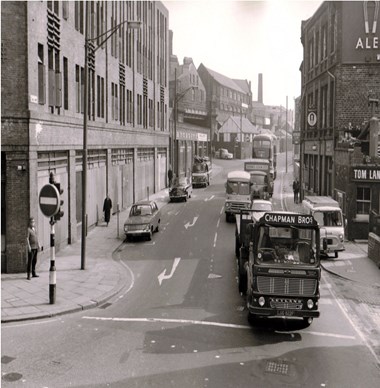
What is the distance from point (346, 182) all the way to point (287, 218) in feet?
53.0

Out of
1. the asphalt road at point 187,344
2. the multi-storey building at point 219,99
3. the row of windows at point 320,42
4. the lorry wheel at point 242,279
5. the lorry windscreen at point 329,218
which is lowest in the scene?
the asphalt road at point 187,344

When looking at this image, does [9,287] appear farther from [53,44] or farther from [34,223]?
[53,44]

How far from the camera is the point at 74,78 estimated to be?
2728 centimetres

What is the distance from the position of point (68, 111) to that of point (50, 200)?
11.2 meters

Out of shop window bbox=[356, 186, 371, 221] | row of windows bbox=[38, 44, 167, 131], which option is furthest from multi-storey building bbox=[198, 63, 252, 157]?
shop window bbox=[356, 186, 371, 221]

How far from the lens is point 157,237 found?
29.3 meters

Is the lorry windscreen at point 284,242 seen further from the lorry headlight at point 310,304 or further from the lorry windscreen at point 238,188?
the lorry windscreen at point 238,188

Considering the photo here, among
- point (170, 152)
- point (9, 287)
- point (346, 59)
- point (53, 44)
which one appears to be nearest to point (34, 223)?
point (9, 287)

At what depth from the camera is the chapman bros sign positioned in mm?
27828

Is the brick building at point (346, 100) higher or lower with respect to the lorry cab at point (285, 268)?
higher

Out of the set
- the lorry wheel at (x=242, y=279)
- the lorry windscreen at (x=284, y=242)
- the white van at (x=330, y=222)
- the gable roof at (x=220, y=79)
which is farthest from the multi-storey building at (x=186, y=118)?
the lorry windscreen at (x=284, y=242)

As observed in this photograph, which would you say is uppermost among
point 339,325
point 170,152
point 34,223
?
point 170,152

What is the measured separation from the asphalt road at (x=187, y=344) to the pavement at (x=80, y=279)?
1.93ft

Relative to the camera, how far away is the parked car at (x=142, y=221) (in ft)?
91.1
